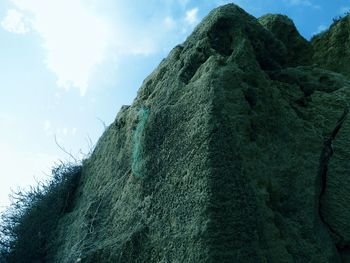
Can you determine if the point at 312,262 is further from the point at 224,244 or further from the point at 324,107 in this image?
the point at 324,107

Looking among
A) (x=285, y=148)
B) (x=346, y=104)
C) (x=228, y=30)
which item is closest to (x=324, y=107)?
(x=346, y=104)

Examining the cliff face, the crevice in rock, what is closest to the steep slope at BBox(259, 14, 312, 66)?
the cliff face

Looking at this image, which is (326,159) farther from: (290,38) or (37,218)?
(37,218)

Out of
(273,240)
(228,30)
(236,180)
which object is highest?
(228,30)

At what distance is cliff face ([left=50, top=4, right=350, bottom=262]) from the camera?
9.73 feet

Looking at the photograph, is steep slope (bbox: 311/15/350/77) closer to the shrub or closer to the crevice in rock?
the crevice in rock

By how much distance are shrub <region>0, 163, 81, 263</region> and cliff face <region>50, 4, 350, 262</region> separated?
0.60 metres

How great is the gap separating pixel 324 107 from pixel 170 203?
1742 millimetres

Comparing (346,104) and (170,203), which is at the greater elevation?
(346,104)

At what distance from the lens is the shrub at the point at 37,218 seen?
16.7 feet

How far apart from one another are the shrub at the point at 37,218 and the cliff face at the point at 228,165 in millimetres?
597

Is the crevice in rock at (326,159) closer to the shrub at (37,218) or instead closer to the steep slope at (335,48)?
the steep slope at (335,48)

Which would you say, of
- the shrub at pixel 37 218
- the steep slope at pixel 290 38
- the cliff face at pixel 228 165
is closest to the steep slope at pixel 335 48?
the steep slope at pixel 290 38

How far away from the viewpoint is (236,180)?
9.91ft
